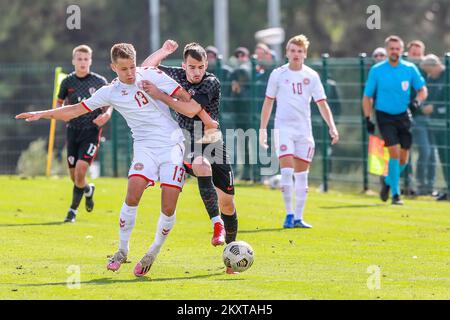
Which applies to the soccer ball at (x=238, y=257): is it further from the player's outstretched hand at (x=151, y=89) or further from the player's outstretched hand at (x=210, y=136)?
the player's outstretched hand at (x=151, y=89)

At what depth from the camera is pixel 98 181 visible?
23812 millimetres

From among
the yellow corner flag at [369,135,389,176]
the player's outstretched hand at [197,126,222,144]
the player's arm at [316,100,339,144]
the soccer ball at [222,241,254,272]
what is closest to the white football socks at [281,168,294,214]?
the player's arm at [316,100,339,144]

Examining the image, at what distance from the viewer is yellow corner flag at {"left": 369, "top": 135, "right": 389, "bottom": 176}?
2112cm

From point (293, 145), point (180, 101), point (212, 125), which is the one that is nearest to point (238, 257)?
point (212, 125)

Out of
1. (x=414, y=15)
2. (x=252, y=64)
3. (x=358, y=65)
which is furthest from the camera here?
(x=414, y=15)

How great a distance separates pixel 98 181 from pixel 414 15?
33.9m

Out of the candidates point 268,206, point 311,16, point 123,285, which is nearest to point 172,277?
point 123,285

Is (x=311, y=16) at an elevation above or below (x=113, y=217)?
above

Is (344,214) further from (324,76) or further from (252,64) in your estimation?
(252,64)

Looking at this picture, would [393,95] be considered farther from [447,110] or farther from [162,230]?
[162,230]

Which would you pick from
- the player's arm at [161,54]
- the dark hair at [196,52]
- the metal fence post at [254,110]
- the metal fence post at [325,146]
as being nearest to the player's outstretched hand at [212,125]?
the dark hair at [196,52]

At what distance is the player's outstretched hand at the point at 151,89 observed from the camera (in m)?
10.8

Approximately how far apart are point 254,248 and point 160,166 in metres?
2.71

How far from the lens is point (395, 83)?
18219mm
